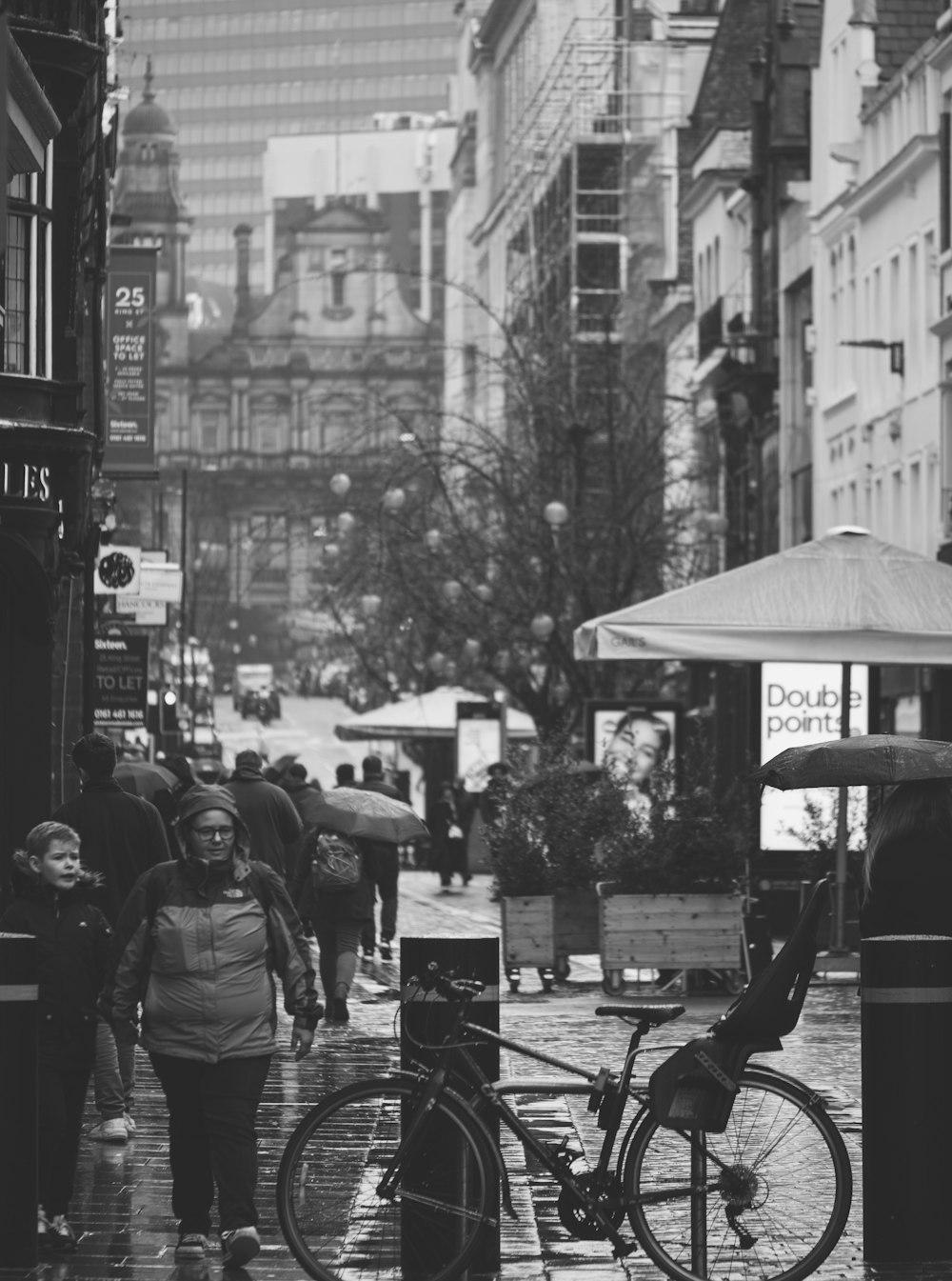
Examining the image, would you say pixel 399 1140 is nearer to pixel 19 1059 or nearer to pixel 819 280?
pixel 19 1059

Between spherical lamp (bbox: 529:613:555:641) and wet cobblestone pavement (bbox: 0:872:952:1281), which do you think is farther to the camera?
spherical lamp (bbox: 529:613:555:641)

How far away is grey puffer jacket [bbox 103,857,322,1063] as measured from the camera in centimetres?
946

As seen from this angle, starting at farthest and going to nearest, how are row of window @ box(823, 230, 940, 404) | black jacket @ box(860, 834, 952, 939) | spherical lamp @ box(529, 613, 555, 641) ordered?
row of window @ box(823, 230, 940, 404)
spherical lamp @ box(529, 613, 555, 641)
black jacket @ box(860, 834, 952, 939)

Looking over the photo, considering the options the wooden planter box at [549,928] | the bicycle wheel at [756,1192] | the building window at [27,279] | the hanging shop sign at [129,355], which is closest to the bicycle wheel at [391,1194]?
the bicycle wheel at [756,1192]

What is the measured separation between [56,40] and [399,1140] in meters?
14.2

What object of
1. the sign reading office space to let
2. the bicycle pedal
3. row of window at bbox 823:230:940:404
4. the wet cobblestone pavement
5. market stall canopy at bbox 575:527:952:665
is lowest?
the wet cobblestone pavement

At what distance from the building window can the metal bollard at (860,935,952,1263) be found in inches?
538

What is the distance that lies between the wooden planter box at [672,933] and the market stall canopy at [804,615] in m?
1.66

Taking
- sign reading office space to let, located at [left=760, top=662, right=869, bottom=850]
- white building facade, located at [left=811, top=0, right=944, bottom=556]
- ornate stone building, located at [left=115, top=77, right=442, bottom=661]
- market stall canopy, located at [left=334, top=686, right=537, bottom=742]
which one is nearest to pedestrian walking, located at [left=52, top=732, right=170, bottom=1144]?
sign reading office space to let, located at [left=760, top=662, right=869, bottom=850]

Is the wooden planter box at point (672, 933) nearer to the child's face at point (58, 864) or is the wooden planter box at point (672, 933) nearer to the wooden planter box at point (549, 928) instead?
the wooden planter box at point (549, 928)

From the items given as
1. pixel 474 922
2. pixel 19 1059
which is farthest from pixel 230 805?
pixel 474 922

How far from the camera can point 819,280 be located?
4644 centimetres

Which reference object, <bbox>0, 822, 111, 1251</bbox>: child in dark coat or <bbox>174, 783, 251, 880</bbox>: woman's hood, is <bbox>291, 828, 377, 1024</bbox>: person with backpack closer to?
<bbox>0, 822, 111, 1251</bbox>: child in dark coat

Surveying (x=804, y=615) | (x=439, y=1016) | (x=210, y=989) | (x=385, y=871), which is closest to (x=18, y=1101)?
(x=210, y=989)
